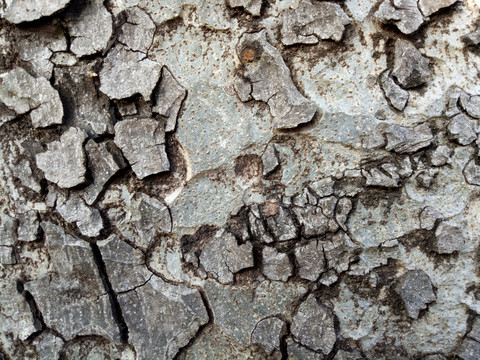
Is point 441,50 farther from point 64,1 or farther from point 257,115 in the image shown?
point 64,1

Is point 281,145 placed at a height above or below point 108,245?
above

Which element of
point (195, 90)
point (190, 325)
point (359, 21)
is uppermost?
point (359, 21)

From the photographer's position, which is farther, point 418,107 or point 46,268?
point 46,268

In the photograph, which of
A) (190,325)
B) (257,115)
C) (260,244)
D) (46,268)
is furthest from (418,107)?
(46,268)

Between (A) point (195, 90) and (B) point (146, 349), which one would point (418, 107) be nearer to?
(A) point (195, 90)

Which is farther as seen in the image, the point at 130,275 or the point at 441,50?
the point at 130,275

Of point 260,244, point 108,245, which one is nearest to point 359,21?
point 260,244
